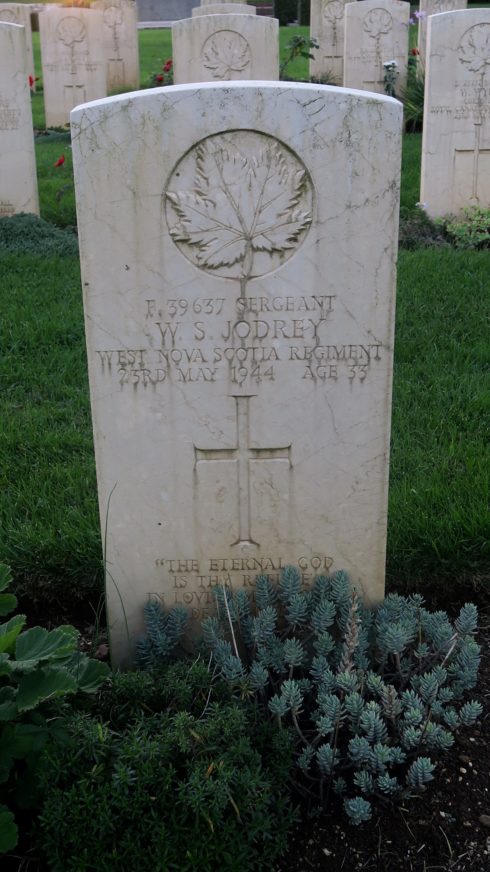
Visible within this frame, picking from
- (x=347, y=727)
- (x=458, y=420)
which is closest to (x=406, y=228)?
(x=458, y=420)

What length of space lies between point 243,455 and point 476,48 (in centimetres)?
636

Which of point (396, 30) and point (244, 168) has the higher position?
point (396, 30)

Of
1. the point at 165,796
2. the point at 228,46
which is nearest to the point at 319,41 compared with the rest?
the point at 228,46

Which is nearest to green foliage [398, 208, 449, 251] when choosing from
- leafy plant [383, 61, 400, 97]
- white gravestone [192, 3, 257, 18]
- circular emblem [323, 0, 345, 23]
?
leafy plant [383, 61, 400, 97]

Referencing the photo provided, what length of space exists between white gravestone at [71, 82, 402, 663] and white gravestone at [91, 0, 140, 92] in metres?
16.1

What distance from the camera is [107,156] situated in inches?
93.2

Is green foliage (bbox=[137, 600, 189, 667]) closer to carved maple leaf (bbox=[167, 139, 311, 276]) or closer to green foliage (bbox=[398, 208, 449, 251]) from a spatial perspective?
carved maple leaf (bbox=[167, 139, 311, 276])

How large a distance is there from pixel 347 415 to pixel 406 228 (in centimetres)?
563

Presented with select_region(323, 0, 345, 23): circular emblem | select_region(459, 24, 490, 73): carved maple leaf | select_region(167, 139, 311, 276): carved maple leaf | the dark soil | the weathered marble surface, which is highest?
select_region(323, 0, 345, 23): circular emblem

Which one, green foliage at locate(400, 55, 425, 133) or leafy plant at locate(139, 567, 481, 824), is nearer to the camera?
leafy plant at locate(139, 567, 481, 824)

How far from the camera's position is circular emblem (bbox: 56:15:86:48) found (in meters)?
12.9

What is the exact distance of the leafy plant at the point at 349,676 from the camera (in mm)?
2236

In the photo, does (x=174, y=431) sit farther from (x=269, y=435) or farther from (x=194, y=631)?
(x=194, y=631)

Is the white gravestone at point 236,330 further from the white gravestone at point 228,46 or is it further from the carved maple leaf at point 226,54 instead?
the carved maple leaf at point 226,54
